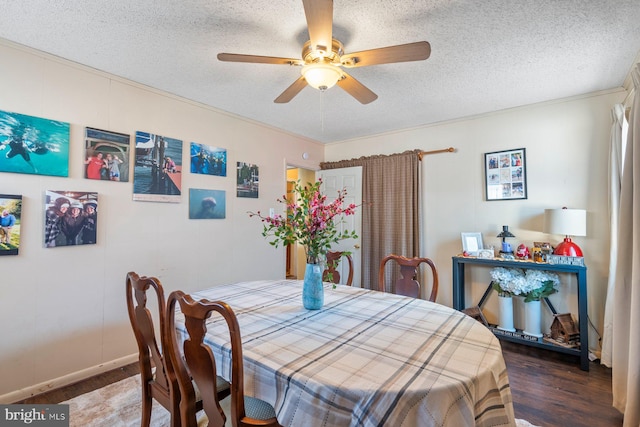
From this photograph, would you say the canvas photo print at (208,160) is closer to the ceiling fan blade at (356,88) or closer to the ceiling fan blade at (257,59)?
the ceiling fan blade at (257,59)

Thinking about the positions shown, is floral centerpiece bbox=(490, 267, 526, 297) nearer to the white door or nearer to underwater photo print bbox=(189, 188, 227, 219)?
the white door

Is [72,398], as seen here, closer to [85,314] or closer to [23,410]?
[23,410]

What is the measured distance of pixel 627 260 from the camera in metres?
1.76

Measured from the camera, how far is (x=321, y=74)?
1.69 m

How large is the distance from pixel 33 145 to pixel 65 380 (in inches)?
67.4

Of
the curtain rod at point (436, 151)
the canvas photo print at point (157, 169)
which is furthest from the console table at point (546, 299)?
the canvas photo print at point (157, 169)

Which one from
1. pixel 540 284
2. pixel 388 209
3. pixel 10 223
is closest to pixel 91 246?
pixel 10 223

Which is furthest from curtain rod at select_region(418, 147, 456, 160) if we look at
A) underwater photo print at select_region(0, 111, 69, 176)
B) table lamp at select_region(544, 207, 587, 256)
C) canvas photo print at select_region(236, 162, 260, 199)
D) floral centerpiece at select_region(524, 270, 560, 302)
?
underwater photo print at select_region(0, 111, 69, 176)

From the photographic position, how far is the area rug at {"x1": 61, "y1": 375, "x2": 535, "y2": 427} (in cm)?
172

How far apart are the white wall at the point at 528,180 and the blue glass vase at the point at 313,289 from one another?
236 cm

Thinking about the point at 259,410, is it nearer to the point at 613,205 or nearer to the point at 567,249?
the point at 567,249

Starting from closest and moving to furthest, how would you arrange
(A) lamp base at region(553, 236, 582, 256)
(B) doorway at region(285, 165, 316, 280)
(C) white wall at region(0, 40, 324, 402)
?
(C) white wall at region(0, 40, 324, 402) → (A) lamp base at region(553, 236, 582, 256) → (B) doorway at region(285, 165, 316, 280)

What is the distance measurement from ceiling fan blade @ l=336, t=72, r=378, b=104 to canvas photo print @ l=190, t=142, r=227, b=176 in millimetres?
1732

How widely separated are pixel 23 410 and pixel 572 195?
4554 millimetres
